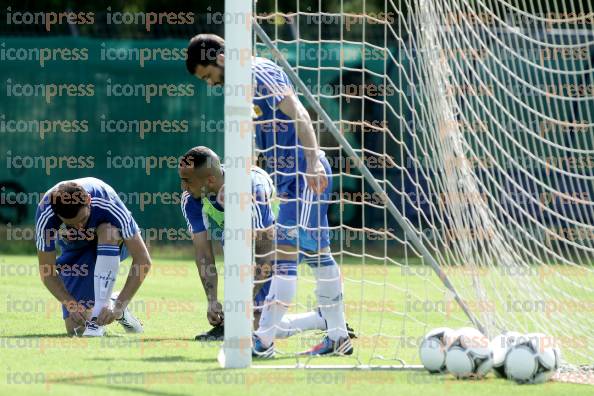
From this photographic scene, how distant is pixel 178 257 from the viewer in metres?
13.9

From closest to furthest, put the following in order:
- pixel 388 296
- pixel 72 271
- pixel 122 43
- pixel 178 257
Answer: pixel 72 271, pixel 388 296, pixel 178 257, pixel 122 43

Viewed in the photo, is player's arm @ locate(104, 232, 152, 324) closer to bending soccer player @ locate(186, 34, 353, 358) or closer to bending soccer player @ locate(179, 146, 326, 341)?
bending soccer player @ locate(179, 146, 326, 341)

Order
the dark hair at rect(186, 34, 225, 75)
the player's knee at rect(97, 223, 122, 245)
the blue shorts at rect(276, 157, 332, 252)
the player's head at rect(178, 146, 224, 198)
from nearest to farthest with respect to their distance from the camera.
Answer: the dark hair at rect(186, 34, 225, 75), the blue shorts at rect(276, 157, 332, 252), the player's head at rect(178, 146, 224, 198), the player's knee at rect(97, 223, 122, 245)

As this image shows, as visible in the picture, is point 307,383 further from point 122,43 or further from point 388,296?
point 122,43

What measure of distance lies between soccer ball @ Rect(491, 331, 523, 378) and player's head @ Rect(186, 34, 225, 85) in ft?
6.63

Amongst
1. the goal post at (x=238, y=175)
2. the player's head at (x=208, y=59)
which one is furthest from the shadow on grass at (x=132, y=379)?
the player's head at (x=208, y=59)

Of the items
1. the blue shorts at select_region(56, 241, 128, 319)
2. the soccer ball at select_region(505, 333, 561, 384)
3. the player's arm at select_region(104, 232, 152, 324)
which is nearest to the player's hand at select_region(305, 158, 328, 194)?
the soccer ball at select_region(505, 333, 561, 384)

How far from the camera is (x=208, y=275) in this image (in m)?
7.31

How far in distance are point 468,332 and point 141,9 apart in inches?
751

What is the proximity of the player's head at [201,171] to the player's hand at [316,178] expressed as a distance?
1061 mm

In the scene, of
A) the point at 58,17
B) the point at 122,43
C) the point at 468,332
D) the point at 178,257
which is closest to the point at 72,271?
the point at 468,332

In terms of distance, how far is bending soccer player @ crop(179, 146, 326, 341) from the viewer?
688 centimetres

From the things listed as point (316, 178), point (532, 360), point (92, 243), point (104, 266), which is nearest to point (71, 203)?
point (104, 266)

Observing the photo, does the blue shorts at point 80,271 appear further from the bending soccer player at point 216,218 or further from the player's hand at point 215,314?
the player's hand at point 215,314
